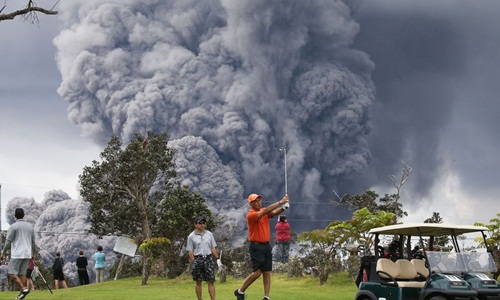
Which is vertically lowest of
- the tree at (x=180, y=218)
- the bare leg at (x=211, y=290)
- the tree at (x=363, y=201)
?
the bare leg at (x=211, y=290)

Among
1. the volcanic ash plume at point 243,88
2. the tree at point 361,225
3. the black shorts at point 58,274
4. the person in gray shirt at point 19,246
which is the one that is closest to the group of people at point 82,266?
the black shorts at point 58,274

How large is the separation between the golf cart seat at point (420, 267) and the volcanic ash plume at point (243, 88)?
372ft

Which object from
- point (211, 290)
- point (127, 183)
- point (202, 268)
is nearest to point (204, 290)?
point (211, 290)

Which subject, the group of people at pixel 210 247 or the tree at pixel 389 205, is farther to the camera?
the tree at pixel 389 205

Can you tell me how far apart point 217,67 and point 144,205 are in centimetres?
9399

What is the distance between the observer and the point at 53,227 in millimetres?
122188

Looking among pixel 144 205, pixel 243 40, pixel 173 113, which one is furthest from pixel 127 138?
pixel 144 205

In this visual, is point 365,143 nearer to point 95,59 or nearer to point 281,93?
point 281,93

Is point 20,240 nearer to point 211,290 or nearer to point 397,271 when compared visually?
point 211,290

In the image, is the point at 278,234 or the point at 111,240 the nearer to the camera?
the point at 278,234

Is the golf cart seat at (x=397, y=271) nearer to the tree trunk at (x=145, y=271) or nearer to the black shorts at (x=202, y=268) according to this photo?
the black shorts at (x=202, y=268)

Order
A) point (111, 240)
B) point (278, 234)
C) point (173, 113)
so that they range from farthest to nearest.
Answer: point (173, 113) → point (111, 240) → point (278, 234)

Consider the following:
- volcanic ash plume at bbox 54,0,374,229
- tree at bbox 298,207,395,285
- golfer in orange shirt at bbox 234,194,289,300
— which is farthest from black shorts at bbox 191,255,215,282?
volcanic ash plume at bbox 54,0,374,229

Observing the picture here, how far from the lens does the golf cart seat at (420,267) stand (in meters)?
11.3
